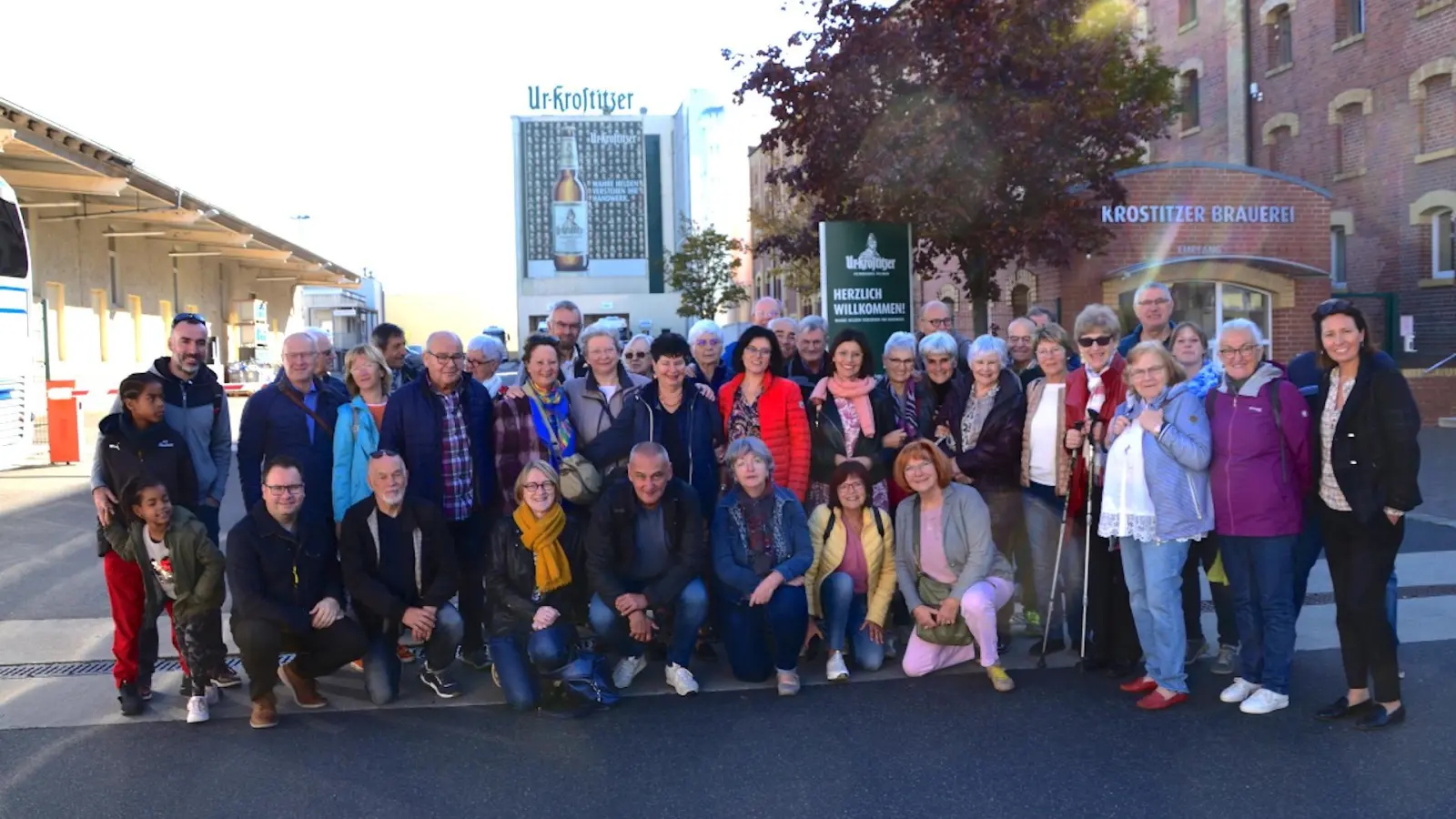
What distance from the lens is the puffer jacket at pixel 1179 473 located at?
17.8ft

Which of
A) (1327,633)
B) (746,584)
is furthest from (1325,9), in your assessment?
(746,584)

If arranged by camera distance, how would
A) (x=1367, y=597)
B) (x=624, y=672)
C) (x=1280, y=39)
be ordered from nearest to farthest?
1. (x=1367, y=597)
2. (x=624, y=672)
3. (x=1280, y=39)

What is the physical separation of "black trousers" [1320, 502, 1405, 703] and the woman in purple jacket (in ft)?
0.71

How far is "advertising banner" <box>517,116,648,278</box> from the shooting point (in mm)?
85312

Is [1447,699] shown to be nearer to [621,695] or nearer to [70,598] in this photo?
[621,695]

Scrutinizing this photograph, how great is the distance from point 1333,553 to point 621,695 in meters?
3.52

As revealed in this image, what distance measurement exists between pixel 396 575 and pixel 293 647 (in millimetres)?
606

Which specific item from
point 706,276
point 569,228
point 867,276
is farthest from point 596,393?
point 569,228

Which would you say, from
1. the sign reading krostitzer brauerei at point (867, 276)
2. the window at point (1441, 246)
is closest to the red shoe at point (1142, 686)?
the sign reading krostitzer brauerei at point (867, 276)

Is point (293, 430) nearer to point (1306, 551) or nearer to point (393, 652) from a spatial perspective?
point (393, 652)

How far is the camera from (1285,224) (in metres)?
17.9

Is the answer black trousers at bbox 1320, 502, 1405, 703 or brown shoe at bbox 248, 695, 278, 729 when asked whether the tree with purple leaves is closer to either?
black trousers at bbox 1320, 502, 1405, 703

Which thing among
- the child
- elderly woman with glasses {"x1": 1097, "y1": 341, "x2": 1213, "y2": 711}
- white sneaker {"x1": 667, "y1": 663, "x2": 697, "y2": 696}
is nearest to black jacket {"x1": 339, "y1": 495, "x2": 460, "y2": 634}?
the child

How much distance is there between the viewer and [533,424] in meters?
6.53
